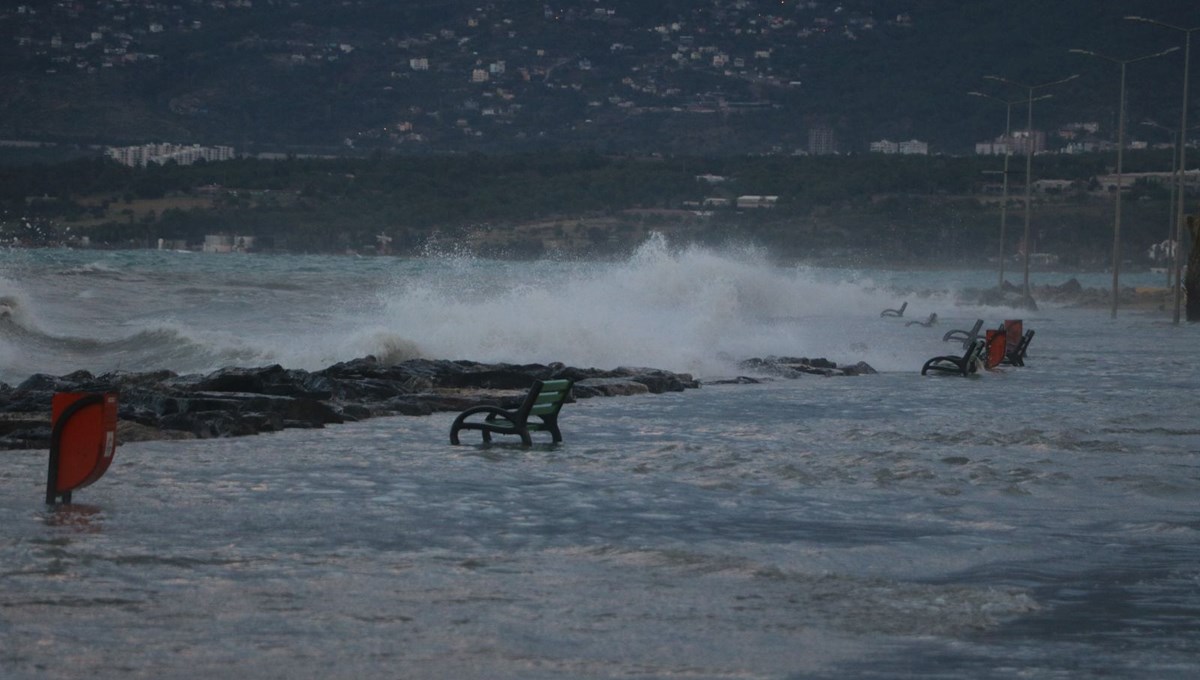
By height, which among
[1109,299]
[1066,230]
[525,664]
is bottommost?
[525,664]

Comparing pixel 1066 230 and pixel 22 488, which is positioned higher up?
pixel 1066 230

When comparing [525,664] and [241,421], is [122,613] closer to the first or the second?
[525,664]

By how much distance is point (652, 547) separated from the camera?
10781 millimetres

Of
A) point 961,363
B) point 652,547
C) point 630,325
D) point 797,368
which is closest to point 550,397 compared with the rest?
point 652,547

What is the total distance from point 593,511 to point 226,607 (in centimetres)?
405

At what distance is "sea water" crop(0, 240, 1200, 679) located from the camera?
312 inches

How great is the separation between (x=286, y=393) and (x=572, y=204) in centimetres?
12104

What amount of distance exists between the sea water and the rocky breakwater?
1.74 ft

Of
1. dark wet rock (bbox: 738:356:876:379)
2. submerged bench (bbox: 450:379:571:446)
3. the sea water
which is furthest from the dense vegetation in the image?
submerged bench (bbox: 450:379:571:446)

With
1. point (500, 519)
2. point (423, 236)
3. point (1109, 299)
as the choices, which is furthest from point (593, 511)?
point (423, 236)

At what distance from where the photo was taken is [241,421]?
17734 millimetres

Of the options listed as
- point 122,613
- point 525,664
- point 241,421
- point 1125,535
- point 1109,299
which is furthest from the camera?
point 1109,299

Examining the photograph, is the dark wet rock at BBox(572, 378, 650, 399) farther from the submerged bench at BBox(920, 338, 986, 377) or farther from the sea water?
the submerged bench at BBox(920, 338, 986, 377)

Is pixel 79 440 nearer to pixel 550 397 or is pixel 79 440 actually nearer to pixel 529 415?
pixel 529 415
